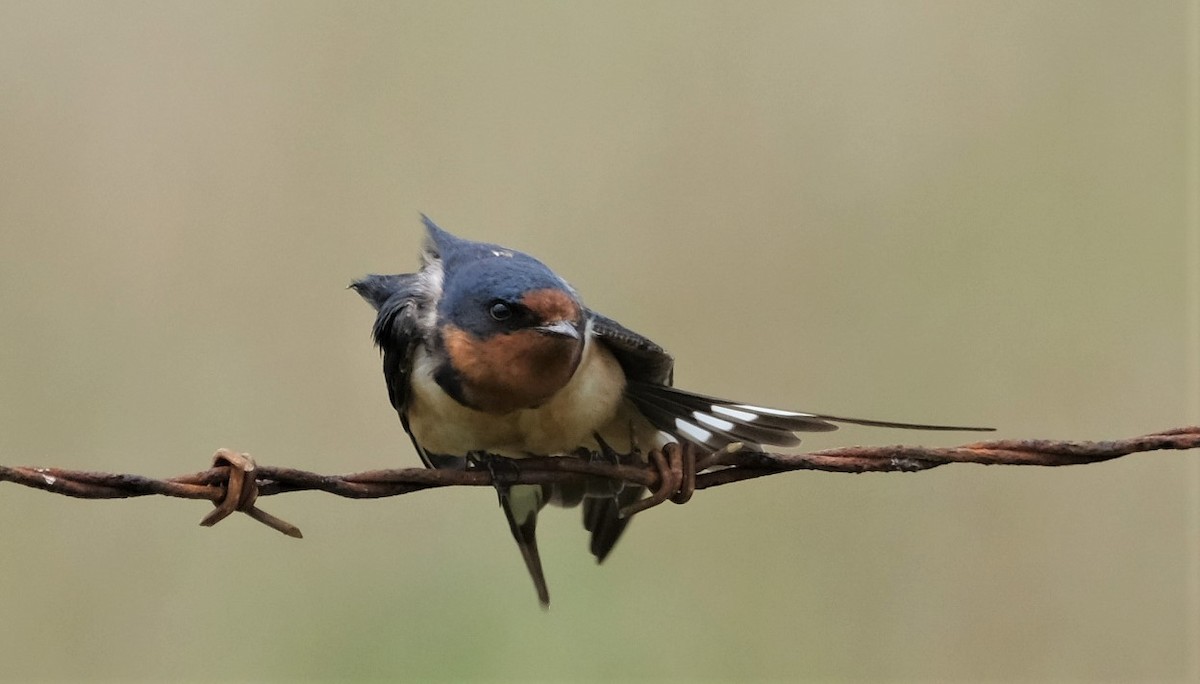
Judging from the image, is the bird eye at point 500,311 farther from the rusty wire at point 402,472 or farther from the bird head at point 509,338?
the rusty wire at point 402,472

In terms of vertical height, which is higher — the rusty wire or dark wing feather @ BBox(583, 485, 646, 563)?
the rusty wire

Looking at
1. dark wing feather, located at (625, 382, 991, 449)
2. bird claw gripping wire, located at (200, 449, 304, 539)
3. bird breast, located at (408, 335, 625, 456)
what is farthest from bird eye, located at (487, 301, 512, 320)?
bird claw gripping wire, located at (200, 449, 304, 539)

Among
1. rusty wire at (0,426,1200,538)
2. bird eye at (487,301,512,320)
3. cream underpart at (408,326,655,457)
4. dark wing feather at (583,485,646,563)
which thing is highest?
bird eye at (487,301,512,320)

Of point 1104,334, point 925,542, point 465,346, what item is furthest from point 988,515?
point 465,346

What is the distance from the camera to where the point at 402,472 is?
4.18 ft

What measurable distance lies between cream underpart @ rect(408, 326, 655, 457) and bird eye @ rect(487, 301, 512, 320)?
13 centimetres

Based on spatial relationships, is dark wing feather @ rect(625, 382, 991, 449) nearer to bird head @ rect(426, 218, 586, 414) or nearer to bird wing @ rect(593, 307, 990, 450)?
bird wing @ rect(593, 307, 990, 450)

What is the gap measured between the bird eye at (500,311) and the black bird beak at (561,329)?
0.06m

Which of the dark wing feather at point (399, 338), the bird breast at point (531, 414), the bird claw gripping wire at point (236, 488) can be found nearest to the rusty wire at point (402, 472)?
the bird claw gripping wire at point (236, 488)

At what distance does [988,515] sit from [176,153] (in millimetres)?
2175

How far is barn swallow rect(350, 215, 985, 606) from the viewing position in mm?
1624

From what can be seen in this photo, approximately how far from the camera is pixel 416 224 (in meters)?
2.75

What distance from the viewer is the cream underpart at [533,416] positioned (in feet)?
5.53

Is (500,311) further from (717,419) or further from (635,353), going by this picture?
(717,419)
